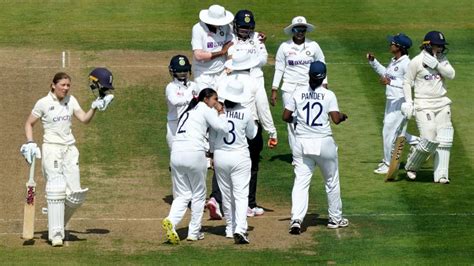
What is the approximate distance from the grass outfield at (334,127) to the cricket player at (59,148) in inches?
22.7

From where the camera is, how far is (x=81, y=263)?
58.1 feet

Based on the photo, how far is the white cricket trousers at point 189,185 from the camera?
1855cm

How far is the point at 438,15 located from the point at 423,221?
14.7 m

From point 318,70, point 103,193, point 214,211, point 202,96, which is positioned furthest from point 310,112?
point 103,193

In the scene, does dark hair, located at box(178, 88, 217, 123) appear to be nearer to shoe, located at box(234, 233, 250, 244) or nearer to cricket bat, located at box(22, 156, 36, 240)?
shoe, located at box(234, 233, 250, 244)

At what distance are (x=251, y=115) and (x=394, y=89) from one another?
4.72 metres

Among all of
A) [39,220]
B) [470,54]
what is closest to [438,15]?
[470,54]

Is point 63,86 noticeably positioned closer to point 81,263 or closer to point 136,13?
point 81,263

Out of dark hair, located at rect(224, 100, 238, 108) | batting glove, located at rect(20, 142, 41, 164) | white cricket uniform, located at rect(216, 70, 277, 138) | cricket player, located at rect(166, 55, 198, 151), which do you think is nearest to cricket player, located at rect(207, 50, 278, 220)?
white cricket uniform, located at rect(216, 70, 277, 138)

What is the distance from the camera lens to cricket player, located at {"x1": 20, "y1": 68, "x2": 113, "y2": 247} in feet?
60.5

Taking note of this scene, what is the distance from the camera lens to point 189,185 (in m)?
18.8

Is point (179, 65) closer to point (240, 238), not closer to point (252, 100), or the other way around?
point (252, 100)

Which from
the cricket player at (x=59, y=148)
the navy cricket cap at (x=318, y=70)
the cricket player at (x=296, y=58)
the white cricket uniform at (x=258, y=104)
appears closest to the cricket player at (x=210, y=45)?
the white cricket uniform at (x=258, y=104)

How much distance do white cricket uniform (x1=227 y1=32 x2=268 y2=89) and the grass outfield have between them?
186 cm
